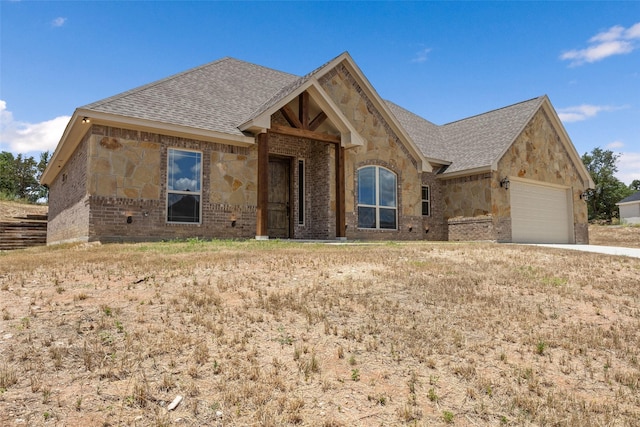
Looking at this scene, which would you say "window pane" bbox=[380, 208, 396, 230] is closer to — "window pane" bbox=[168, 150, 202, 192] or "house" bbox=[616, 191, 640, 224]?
"window pane" bbox=[168, 150, 202, 192]

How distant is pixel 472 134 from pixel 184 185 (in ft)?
50.5

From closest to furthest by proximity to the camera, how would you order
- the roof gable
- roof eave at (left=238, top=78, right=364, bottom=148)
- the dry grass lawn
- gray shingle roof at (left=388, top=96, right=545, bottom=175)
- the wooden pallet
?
the dry grass lawn → roof eave at (left=238, top=78, right=364, bottom=148) → the roof gable → gray shingle roof at (left=388, top=96, right=545, bottom=175) → the wooden pallet

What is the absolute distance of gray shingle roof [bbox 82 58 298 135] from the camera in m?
13.2

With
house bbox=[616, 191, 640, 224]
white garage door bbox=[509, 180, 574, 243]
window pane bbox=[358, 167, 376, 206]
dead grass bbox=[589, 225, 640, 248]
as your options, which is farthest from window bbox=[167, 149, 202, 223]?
house bbox=[616, 191, 640, 224]

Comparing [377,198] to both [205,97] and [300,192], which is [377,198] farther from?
[205,97]

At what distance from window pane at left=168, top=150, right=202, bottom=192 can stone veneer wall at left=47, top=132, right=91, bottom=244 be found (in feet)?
7.51

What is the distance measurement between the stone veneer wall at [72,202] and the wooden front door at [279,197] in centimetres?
579

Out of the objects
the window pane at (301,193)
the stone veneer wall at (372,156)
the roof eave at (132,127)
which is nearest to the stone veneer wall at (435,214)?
the stone veneer wall at (372,156)

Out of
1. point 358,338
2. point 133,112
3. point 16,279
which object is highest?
point 133,112

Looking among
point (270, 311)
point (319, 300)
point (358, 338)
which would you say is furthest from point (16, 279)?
point (358, 338)

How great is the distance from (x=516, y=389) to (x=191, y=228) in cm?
1097

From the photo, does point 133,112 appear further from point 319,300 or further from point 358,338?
point 358,338

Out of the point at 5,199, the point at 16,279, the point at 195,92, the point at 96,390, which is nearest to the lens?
the point at 96,390

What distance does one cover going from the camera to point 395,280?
24.7ft
